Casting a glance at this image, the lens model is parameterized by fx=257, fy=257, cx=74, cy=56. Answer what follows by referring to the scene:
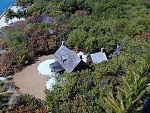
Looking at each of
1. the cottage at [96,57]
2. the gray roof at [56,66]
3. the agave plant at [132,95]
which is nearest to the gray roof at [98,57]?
the cottage at [96,57]

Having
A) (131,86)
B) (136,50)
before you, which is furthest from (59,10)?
(131,86)

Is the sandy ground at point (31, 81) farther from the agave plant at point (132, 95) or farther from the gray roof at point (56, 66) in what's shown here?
the agave plant at point (132, 95)

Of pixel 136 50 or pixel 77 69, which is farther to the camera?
pixel 136 50

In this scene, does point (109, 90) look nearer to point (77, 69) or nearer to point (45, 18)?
point (77, 69)

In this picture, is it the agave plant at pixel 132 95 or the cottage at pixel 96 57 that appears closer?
the agave plant at pixel 132 95

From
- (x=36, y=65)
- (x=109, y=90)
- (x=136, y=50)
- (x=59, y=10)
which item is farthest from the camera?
(x=59, y=10)

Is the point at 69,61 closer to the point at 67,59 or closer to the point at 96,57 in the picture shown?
the point at 67,59

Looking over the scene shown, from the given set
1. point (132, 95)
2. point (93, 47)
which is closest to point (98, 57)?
point (93, 47)

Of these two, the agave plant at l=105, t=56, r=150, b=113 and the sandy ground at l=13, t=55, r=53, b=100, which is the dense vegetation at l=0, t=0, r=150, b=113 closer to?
the agave plant at l=105, t=56, r=150, b=113
